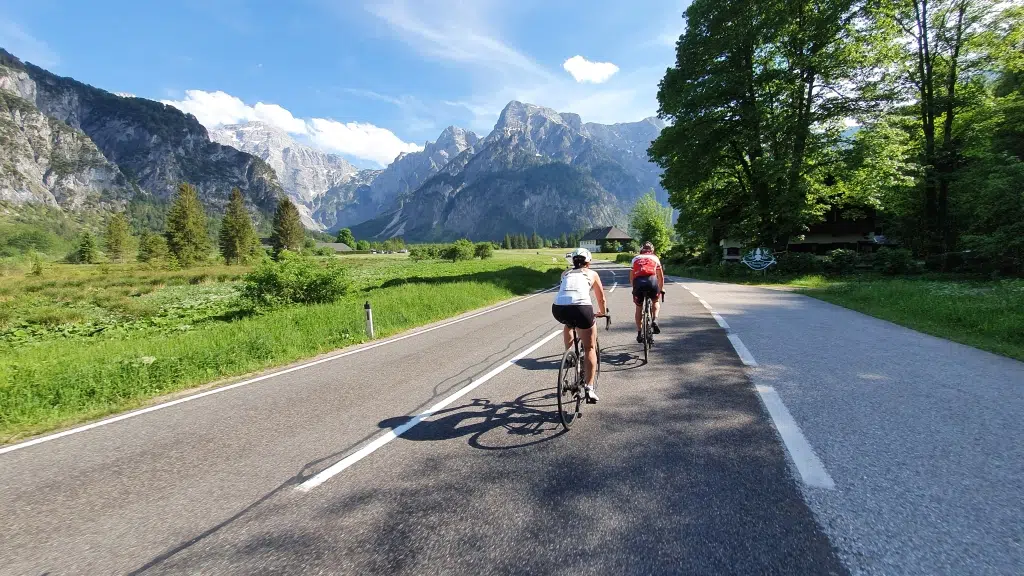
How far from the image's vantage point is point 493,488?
322 centimetres

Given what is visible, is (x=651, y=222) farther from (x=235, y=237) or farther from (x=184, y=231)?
(x=184, y=231)

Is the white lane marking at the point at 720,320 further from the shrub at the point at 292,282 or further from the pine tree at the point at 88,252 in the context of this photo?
the pine tree at the point at 88,252

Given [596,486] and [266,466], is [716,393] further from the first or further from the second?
[266,466]

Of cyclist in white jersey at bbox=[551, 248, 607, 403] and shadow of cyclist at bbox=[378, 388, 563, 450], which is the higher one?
cyclist in white jersey at bbox=[551, 248, 607, 403]

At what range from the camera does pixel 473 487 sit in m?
3.26

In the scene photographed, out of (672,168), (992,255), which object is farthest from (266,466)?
(672,168)

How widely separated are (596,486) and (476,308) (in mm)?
13508

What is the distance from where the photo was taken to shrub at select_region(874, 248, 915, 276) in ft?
62.5

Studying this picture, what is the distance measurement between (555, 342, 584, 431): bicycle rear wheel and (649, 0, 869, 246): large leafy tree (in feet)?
73.5

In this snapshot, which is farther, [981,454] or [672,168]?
[672,168]

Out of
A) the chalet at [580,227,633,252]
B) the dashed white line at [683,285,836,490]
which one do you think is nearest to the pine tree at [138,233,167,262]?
the dashed white line at [683,285,836,490]

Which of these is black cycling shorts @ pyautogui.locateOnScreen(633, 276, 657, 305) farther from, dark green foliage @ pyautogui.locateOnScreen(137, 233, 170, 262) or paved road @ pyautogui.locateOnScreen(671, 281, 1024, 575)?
dark green foliage @ pyautogui.locateOnScreen(137, 233, 170, 262)

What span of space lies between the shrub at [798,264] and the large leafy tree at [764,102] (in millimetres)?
1555

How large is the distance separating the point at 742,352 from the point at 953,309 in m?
6.95
